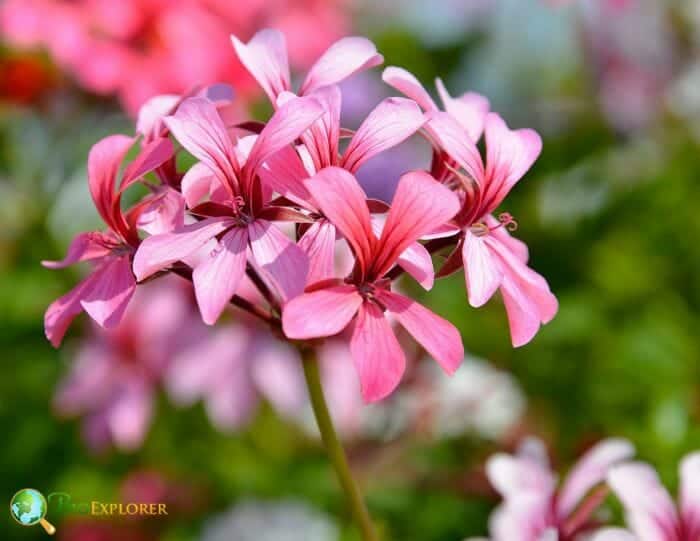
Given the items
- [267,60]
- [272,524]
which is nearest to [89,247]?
[267,60]

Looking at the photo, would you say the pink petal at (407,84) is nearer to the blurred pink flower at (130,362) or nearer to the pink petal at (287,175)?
the pink petal at (287,175)

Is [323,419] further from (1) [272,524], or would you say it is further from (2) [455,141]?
(1) [272,524]

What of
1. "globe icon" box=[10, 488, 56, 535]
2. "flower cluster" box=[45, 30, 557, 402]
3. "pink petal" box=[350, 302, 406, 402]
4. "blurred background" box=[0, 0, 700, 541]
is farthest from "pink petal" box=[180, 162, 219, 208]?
"blurred background" box=[0, 0, 700, 541]

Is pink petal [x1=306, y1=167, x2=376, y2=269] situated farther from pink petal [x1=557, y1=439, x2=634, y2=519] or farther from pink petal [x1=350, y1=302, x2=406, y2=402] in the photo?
pink petal [x1=557, y1=439, x2=634, y2=519]

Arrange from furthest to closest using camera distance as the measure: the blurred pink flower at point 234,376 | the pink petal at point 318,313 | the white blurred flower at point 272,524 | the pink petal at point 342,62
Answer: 1. the blurred pink flower at point 234,376
2. the white blurred flower at point 272,524
3. the pink petal at point 342,62
4. the pink petal at point 318,313

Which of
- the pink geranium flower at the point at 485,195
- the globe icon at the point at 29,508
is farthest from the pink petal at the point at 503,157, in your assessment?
the globe icon at the point at 29,508

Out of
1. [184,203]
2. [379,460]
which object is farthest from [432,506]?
[184,203]

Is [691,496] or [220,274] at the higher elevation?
[220,274]
